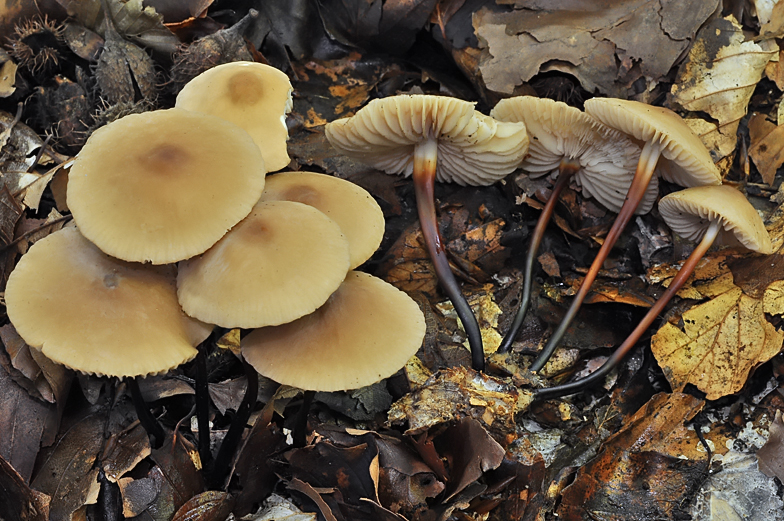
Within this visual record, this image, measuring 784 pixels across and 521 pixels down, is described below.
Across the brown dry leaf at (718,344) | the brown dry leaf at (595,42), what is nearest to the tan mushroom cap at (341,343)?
the brown dry leaf at (718,344)

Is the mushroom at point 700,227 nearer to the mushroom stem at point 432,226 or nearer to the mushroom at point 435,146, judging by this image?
the mushroom stem at point 432,226

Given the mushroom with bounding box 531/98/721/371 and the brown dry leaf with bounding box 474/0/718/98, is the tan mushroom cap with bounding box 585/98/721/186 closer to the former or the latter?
the mushroom with bounding box 531/98/721/371

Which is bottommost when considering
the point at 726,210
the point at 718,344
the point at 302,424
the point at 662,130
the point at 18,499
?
the point at 18,499

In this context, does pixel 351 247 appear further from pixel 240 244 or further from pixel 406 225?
pixel 406 225

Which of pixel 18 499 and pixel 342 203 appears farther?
pixel 342 203

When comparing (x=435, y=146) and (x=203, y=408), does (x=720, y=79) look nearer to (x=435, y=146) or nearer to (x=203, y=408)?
(x=435, y=146)

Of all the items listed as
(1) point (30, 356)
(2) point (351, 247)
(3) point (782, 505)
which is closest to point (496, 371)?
(2) point (351, 247)

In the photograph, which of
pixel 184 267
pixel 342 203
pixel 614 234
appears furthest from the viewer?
pixel 614 234

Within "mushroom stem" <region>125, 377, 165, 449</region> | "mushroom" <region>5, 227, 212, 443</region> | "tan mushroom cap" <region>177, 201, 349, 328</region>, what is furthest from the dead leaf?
"tan mushroom cap" <region>177, 201, 349, 328</region>

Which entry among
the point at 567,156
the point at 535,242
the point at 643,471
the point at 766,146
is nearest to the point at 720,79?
the point at 766,146
